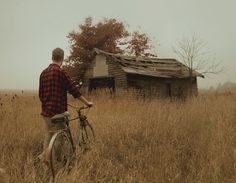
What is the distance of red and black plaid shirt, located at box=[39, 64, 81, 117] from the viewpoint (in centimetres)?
511

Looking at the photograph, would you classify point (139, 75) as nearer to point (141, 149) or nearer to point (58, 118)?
point (141, 149)

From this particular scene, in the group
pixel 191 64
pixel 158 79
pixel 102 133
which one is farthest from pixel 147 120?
pixel 191 64

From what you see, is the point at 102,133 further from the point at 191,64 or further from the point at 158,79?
the point at 191,64

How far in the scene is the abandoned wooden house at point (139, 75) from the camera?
907 inches

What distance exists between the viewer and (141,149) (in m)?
6.27

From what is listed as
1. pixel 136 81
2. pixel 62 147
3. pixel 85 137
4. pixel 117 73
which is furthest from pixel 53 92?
pixel 117 73

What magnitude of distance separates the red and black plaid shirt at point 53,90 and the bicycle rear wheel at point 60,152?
44cm

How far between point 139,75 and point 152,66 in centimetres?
241

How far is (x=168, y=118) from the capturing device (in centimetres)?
839

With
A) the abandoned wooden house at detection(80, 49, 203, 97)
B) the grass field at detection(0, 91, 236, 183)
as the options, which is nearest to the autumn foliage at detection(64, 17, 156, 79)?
the abandoned wooden house at detection(80, 49, 203, 97)

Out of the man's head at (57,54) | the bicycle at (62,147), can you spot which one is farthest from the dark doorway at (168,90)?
the man's head at (57,54)

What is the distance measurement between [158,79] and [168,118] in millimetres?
16085

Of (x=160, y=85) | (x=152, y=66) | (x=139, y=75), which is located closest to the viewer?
(x=139, y=75)

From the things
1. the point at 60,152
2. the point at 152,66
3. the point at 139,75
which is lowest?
the point at 60,152
